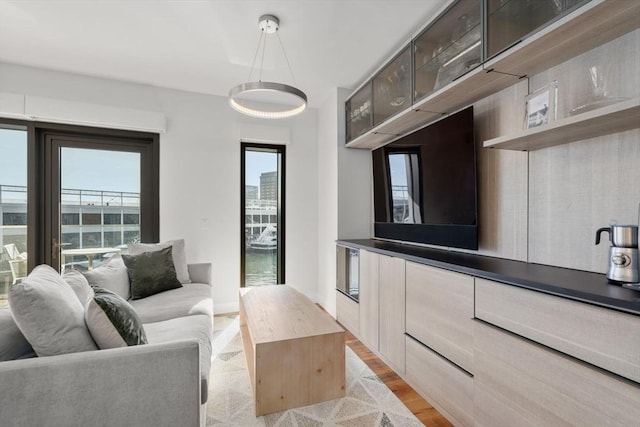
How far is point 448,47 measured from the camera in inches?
75.8

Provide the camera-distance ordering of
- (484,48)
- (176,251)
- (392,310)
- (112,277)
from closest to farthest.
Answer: (484,48)
(392,310)
(112,277)
(176,251)

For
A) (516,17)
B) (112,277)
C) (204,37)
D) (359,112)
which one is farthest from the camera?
(359,112)

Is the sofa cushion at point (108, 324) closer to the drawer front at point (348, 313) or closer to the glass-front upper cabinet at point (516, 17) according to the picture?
the drawer front at point (348, 313)

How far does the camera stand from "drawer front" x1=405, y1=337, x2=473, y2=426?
1.51m

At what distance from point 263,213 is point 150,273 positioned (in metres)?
1.60

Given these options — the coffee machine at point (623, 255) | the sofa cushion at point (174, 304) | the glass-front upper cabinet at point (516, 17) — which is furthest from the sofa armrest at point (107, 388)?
the glass-front upper cabinet at point (516, 17)

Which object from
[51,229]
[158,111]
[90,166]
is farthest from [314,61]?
[51,229]

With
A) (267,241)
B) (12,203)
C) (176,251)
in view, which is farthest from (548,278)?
(12,203)

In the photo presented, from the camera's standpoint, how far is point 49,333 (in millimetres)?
1095

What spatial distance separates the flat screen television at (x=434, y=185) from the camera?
192 cm

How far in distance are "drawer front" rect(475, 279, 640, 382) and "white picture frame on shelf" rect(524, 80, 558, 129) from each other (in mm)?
854

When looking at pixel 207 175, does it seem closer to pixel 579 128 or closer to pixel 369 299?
pixel 369 299

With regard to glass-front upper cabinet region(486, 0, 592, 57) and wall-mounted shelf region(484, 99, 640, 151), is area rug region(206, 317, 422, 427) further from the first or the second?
glass-front upper cabinet region(486, 0, 592, 57)

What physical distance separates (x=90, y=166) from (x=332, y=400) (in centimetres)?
342
